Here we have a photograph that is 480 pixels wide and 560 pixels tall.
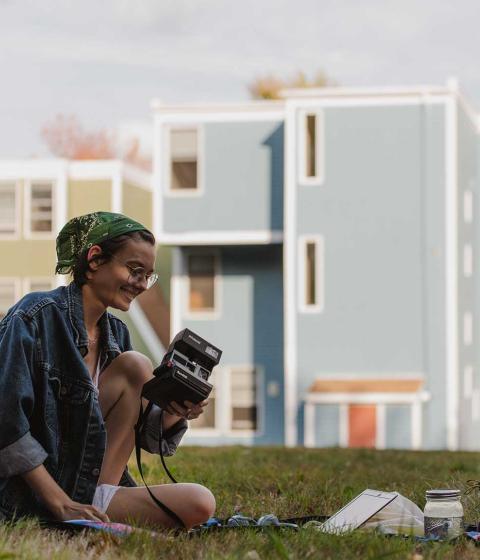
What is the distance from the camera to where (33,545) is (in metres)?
4.04

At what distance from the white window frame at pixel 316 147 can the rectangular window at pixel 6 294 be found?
8.76m

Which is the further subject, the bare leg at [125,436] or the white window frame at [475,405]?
the white window frame at [475,405]

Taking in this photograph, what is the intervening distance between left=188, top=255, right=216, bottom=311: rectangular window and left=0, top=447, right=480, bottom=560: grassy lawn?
2052 centimetres

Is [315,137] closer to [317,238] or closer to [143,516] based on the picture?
[317,238]

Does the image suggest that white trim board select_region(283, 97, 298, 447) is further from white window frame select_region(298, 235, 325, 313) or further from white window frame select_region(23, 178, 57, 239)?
white window frame select_region(23, 178, 57, 239)

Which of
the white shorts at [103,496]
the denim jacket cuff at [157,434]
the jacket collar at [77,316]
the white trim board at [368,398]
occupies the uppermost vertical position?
the jacket collar at [77,316]

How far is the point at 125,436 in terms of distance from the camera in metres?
5.06

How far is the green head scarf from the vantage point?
15.9 feet

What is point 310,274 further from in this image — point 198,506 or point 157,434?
point 198,506

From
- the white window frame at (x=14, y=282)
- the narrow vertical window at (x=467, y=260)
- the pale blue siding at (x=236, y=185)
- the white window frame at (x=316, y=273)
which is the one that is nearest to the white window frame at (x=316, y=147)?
the pale blue siding at (x=236, y=185)

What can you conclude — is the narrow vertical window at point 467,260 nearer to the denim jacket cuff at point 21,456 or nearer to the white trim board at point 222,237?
the white trim board at point 222,237

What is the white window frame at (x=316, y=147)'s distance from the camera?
2975cm

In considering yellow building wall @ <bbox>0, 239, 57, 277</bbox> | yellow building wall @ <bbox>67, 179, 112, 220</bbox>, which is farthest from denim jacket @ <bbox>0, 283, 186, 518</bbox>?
yellow building wall @ <bbox>0, 239, 57, 277</bbox>

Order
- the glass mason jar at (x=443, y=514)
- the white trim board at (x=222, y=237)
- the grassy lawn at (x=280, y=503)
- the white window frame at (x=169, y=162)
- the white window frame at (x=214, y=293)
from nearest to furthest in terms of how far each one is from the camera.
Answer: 1. the grassy lawn at (x=280, y=503)
2. the glass mason jar at (x=443, y=514)
3. the white trim board at (x=222, y=237)
4. the white window frame at (x=169, y=162)
5. the white window frame at (x=214, y=293)
